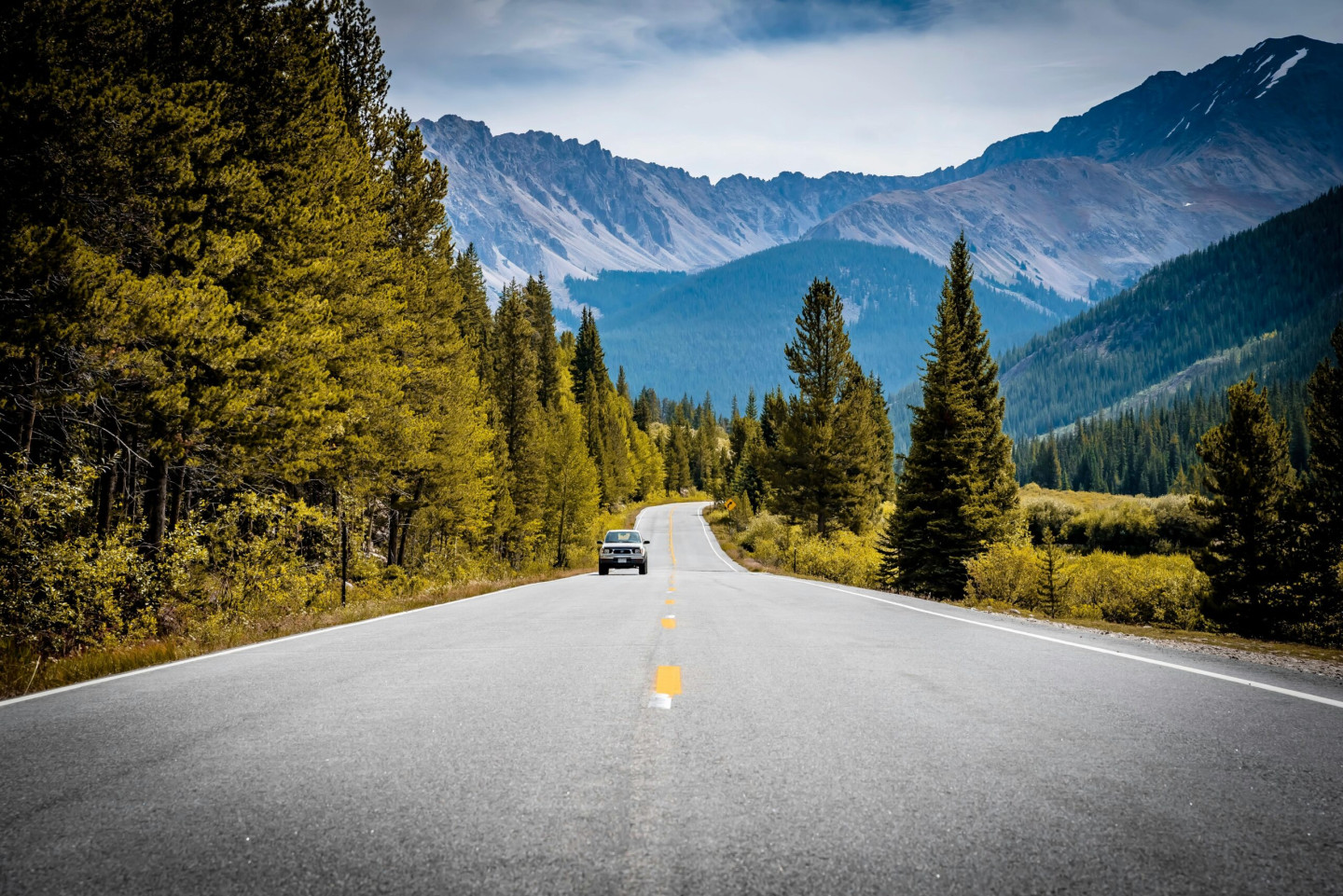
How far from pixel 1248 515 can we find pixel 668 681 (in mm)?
18582

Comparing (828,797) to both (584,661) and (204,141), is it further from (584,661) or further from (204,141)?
(204,141)

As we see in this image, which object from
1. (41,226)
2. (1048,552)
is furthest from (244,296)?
(1048,552)

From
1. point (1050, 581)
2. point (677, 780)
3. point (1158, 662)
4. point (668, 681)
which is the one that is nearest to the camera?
point (677, 780)

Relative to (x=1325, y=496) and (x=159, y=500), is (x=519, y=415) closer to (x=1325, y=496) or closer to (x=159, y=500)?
(x=159, y=500)

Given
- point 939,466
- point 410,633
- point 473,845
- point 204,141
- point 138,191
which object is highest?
point 204,141

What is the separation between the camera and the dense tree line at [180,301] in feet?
30.9

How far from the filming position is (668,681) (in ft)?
19.7

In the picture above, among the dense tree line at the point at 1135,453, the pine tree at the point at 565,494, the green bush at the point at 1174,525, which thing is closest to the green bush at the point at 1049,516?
the green bush at the point at 1174,525

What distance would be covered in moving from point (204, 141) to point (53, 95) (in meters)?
1.98

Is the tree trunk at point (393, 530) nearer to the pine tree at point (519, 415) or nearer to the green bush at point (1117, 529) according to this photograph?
the pine tree at point (519, 415)

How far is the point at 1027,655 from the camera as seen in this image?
300 inches

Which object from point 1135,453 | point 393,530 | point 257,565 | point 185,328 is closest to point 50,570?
point 185,328

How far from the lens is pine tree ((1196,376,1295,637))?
17422 millimetres

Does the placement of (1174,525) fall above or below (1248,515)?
below
